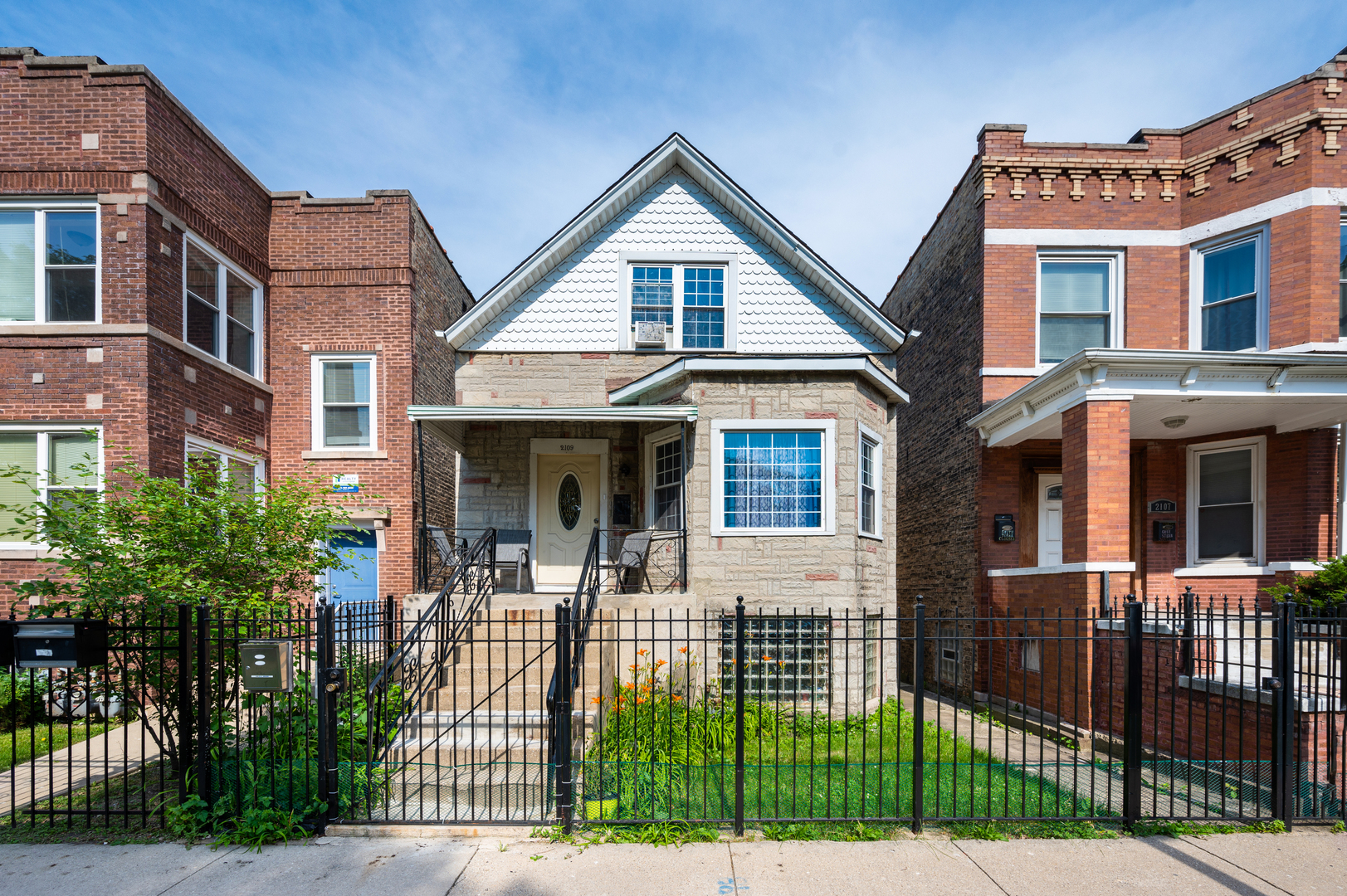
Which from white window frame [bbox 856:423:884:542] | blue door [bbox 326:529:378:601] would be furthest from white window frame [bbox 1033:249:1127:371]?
blue door [bbox 326:529:378:601]

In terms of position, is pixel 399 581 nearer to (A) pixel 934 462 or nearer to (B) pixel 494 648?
(B) pixel 494 648

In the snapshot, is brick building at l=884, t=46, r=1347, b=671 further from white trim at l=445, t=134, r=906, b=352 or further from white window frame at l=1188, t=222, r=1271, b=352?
white trim at l=445, t=134, r=906, b=352

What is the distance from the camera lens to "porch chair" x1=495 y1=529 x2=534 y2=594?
1135cm

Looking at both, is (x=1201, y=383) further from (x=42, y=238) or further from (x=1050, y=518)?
(x=42, y=238)

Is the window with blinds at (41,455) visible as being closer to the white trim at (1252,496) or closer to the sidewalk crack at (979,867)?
the sidewalk crack at (979,867)

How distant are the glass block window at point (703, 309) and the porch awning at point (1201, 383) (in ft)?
16.5

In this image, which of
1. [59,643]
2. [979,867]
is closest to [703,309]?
[979,867]

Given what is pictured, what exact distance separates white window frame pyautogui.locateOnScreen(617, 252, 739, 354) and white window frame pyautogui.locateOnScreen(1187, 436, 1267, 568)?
7449mm

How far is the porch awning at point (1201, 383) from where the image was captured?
336 inches

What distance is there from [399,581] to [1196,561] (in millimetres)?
12616

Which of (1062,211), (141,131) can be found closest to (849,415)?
(1062,211)

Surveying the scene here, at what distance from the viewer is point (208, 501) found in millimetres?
6383

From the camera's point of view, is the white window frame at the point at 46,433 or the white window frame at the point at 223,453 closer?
the white window frame at the point at 46,433

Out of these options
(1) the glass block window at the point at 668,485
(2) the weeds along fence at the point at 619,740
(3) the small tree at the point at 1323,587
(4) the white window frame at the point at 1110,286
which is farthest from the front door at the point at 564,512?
(3) the small tree at the point at 1323,587
